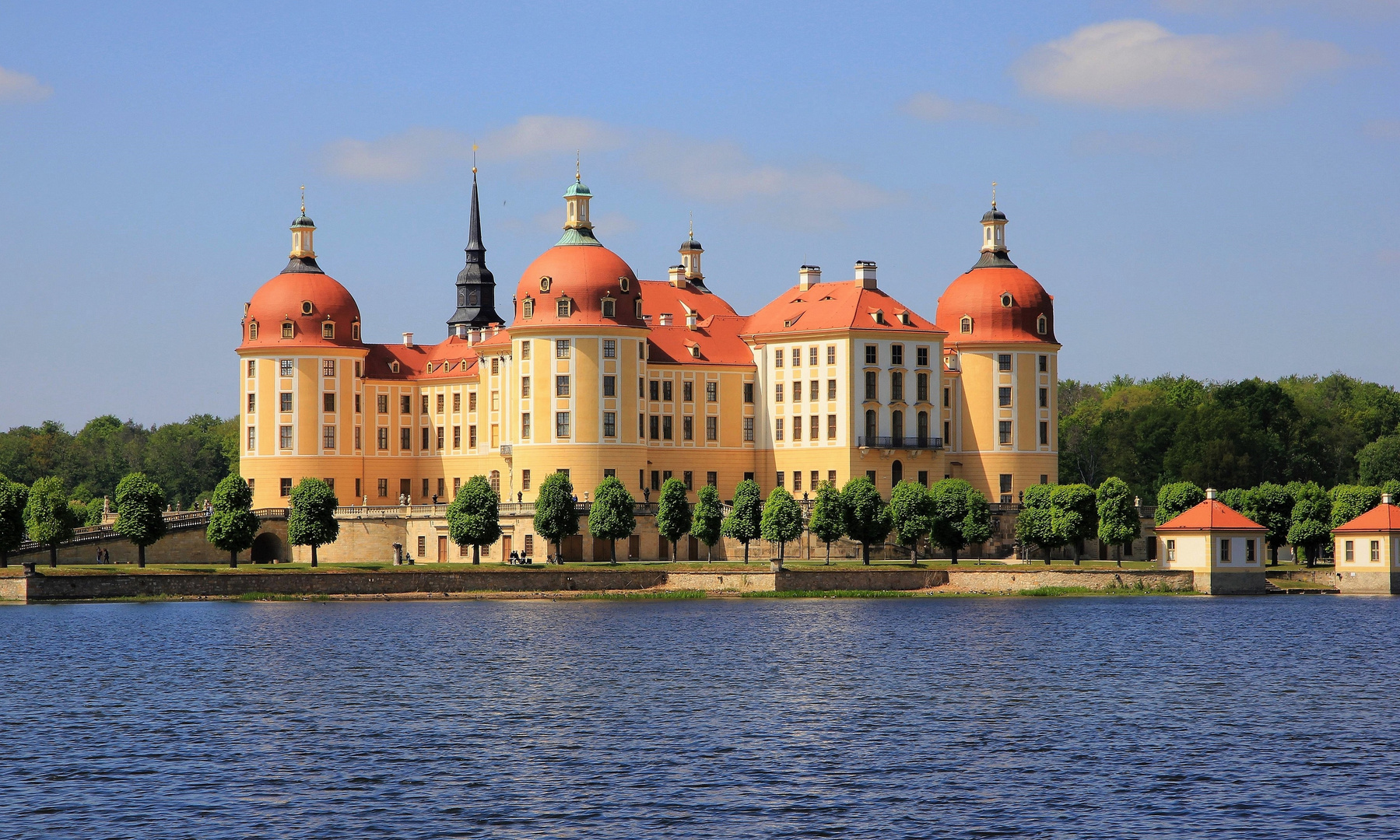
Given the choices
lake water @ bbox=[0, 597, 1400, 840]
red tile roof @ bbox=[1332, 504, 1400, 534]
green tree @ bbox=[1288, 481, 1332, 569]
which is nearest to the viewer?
lake water @ bbox=[0, 597, 1400, 840]

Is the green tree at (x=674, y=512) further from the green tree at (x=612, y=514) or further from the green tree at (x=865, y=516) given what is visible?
the green tree at (x=865, y=516)

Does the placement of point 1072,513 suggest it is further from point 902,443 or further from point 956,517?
point 902,443

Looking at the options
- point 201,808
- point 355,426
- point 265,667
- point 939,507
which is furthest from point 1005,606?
point 201,808

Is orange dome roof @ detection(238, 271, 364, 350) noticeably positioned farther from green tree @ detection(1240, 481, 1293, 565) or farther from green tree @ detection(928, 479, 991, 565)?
green tree @ detection(1240, 481, 1293, 565)

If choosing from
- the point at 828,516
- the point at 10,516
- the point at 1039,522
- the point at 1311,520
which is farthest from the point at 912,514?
the point at 10,516

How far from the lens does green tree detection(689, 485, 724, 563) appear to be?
106 metres

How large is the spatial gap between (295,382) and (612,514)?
2827 centimetres

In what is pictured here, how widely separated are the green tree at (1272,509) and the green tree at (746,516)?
28427mm

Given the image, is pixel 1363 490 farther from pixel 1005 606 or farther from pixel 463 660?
pixel 463 660

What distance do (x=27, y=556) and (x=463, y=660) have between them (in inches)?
1691

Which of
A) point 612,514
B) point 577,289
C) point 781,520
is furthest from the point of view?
point 577,289

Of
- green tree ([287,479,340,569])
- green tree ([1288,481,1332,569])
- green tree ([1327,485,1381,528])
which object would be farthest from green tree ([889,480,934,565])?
green tree ([287,479,340,569])

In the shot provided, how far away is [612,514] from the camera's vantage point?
103 meters

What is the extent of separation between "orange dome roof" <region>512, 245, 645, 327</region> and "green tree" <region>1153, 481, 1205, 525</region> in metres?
32.7
